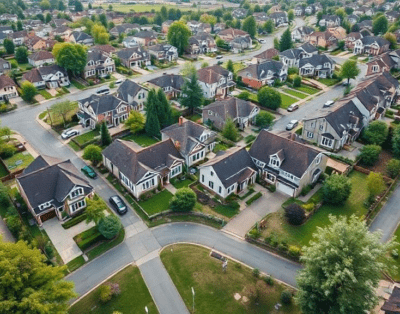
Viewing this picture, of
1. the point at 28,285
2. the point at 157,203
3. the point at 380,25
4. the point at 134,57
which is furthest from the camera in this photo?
the point at 380,25

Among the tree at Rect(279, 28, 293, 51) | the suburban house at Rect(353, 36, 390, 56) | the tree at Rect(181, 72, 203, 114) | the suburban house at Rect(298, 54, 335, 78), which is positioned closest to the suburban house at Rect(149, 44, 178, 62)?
the tree at Rect(279, 28, 293, 51)

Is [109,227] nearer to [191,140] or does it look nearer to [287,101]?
[191,140]

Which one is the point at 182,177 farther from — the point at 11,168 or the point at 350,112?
the point at 350,112

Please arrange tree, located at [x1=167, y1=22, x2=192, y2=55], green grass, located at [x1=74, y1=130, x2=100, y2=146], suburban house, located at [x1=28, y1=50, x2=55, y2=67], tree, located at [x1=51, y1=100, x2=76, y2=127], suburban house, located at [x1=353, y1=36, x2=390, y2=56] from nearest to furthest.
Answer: green grass, located at [x1=74, y1=130, x2=100, y2=146] < tree, located at [x1=51, y1=100, x2=76, y2=127] < suburban house, located at [x1=28, y1=50, x2=55, y2=67] < suburban house, located at [x1=353, y1=36, x2=390, y2=56] < tree, located at [x1=167, y1=22, x2=192, y2=55]

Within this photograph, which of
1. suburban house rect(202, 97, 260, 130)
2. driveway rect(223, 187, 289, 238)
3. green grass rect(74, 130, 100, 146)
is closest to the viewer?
driveway rect(223, 187, 289, 238)

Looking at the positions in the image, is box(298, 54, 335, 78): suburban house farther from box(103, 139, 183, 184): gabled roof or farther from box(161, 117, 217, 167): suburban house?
box(103, 139, 183, 184): gabled roof

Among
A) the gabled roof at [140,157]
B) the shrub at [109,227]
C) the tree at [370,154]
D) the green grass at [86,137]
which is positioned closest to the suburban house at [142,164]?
the gabled roof at [140,157]

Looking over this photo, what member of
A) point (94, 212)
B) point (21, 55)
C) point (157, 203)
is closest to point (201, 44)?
point (21, 55)
